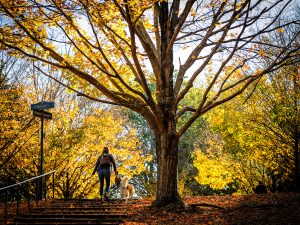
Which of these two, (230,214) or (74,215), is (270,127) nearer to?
(230,214)

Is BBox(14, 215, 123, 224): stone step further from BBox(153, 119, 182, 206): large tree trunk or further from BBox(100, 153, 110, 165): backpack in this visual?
BBox(100, 153, 110, 165): backpack

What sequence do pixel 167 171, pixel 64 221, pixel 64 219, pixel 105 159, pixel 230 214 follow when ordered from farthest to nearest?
pixel 105 159 → pixel 167 171 → pixel 230 214 → pixel 64 219 → pixel 64 221

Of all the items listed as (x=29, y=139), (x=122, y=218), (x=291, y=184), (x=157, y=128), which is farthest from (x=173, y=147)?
(x=29, y=139)

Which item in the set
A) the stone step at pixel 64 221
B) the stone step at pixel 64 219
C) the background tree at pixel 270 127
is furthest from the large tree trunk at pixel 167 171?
the background tree at pixel 270 127

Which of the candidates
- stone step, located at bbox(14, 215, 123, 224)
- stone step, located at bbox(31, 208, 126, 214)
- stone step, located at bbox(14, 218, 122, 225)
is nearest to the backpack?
stone step, located at bbox(31, 208, 126, 214)

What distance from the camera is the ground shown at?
642 centimetres

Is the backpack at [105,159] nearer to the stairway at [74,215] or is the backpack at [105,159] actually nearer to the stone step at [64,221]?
the stairway at [74,215]

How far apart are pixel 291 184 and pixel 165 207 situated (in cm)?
674

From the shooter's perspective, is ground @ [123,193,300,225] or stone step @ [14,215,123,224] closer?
ground @ [123,193,300,225]

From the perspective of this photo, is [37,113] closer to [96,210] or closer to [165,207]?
[96,210]

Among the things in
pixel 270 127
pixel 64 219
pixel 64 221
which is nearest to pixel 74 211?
pixel 64 219

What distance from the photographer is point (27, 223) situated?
22.8ft

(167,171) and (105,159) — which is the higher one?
(105,159)

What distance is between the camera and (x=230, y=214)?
7211 mm
